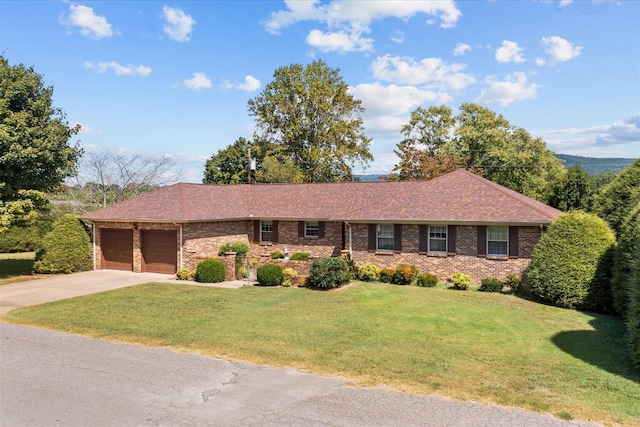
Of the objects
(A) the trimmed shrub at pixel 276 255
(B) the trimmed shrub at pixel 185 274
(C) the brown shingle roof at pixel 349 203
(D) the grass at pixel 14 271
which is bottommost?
(D) the grass at pixel 14 271

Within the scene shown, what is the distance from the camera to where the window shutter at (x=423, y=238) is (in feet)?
66.3

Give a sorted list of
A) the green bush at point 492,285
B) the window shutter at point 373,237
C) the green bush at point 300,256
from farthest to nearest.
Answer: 1. the green bush at point 300,256
2. the window shutter at point 373,237
3. the green bush at point 492,285

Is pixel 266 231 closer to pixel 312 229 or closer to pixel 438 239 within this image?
pixel 312 229

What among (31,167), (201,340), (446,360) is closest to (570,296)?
(446,360)

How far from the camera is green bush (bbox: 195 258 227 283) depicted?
20.0 meters

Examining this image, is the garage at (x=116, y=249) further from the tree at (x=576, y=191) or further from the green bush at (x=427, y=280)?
the tree at (x=576, y=191)

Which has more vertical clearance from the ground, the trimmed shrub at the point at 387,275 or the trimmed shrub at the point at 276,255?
the trimmed shrub at the point at 276,255

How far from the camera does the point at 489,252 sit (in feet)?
62.7

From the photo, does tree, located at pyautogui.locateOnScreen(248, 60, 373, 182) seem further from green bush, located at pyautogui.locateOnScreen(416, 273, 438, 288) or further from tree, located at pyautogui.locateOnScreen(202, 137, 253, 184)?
green bush, located at pyautogui.locateOnScreen(416, 273, 438, 288)

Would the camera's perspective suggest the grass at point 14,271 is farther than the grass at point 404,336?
Yes

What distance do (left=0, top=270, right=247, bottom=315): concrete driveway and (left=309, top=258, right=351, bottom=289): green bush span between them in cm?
362

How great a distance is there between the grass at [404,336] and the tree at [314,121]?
2784 centimetres

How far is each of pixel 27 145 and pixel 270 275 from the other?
13017 millimetres

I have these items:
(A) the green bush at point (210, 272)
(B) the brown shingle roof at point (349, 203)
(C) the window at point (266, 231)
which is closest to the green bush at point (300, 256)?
(B) the brown shingle roof at point (349, 203)
